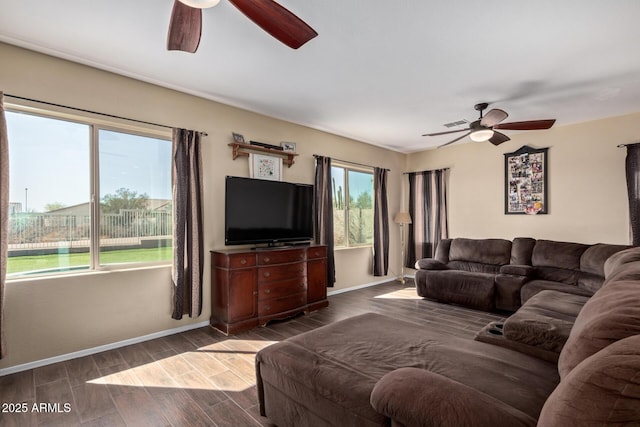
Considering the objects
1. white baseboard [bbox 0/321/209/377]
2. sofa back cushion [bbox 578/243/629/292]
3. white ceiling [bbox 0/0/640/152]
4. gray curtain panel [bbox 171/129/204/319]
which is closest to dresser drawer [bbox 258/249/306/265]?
gray curtain panel [bbox 171/129/204/319]

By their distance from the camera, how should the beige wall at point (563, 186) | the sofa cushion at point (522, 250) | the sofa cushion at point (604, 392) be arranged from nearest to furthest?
1. the sofa cushion at point (604, 392)
2. the beige wall at point (563, 186)
3. the sofa cushion at point (522, 250)

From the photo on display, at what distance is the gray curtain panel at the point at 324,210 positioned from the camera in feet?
15.8

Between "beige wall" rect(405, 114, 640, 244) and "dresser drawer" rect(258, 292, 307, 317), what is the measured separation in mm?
3449

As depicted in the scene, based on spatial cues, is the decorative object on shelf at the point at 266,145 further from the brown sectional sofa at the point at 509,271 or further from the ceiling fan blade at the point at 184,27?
the brown sectional sofa at the point at 509,271

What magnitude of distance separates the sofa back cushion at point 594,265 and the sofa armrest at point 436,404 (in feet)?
12.0

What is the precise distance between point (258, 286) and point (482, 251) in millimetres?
3538

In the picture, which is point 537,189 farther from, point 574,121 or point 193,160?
point 193,160

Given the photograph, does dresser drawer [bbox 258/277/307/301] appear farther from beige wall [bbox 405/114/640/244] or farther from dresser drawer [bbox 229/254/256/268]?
beige wall [bbox 405/114/640/244]

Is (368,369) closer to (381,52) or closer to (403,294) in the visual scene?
(381,52)

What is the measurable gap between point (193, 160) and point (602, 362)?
356 centimetres

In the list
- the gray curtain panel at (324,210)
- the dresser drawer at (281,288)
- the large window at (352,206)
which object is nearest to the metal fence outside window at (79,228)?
the dresser drawer at (281,288)

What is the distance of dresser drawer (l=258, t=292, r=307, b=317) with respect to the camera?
3.70 metres

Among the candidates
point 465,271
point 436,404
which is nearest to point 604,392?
point 436,404

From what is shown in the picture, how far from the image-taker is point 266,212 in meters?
4.08
